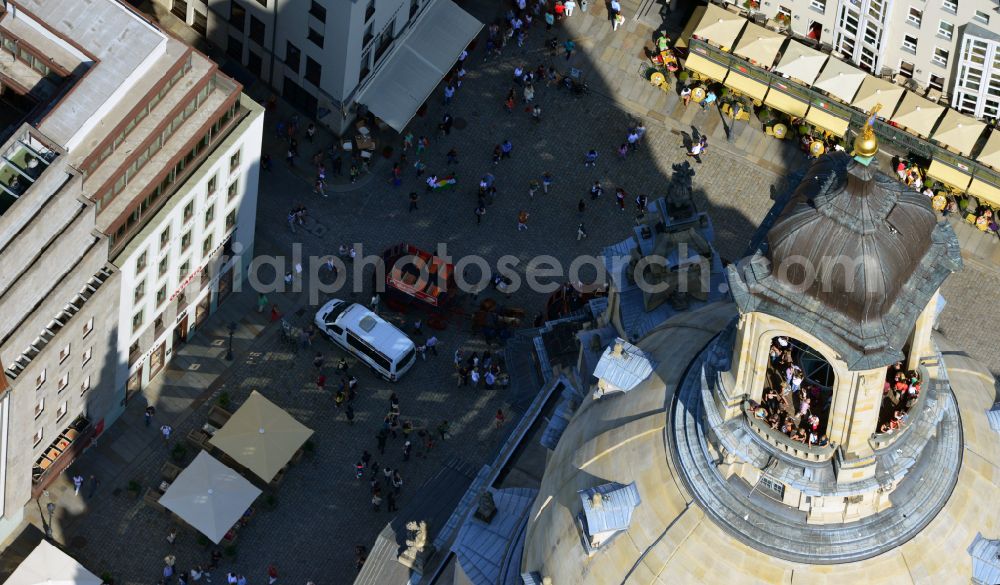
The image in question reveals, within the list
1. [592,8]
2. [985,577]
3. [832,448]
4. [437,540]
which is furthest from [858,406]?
[592,8]

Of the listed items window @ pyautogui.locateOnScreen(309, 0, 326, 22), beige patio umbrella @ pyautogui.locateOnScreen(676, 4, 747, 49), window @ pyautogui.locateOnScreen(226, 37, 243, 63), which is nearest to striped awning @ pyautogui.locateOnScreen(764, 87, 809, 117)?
beige patio umbrella @ pyautogui.locateOnScreen(676, 4, 747, 49)

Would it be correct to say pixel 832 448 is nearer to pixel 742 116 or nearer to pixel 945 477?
pixel 945 477

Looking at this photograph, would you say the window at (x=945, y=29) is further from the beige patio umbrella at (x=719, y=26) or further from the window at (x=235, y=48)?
the window at (x=235, y=48)

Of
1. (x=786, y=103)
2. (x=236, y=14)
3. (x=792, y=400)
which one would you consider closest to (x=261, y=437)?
(x=236, y=14)

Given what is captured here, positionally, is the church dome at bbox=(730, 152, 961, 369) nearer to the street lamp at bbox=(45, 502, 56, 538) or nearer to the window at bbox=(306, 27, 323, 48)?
the street lamp at bbox=(45, 502, 56, 538)

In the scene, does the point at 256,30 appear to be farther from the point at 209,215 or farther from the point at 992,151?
the point at 992,151

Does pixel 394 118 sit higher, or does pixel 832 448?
pixel 394 118
